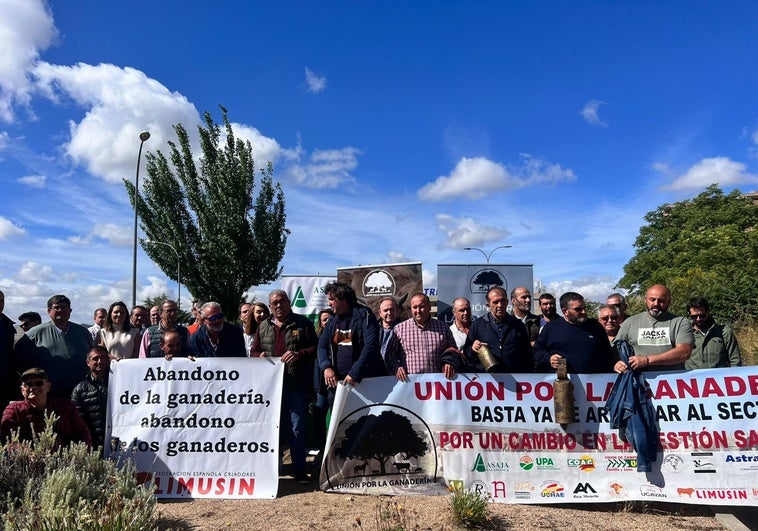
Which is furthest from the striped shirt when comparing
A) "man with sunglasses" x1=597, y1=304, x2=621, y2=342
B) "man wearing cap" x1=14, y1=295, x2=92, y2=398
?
"man wearing cap" x1=14, y1=295, x2=92, y2=398

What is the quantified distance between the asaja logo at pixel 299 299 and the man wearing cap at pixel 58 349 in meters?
6.12

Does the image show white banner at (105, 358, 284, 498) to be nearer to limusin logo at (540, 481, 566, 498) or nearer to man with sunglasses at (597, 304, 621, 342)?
limusin logo at (540, 481, 566, 498)

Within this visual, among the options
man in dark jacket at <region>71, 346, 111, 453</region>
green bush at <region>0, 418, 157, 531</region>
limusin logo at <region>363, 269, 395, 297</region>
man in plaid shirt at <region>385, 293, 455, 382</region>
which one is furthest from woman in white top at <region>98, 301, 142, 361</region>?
limusin logo at <region>363, 269, 395, 297</region>

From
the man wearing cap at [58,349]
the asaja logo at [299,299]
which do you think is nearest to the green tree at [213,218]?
the asaja logo at [299,299]

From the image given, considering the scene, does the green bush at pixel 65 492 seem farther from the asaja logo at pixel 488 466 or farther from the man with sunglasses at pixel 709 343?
the man with sunglasses at pixel 709 343

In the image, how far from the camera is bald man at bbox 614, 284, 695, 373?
4.79m

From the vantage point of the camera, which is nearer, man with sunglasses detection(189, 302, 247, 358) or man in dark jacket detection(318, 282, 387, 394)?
man in dark jacket detection(318, 282, 387, 394)

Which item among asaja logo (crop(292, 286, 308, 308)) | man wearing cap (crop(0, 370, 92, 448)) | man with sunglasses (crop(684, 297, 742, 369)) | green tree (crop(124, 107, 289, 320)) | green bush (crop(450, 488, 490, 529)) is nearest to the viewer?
green bush (crop(450, 488, 490, 529))

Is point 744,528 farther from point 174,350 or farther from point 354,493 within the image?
point 174,350

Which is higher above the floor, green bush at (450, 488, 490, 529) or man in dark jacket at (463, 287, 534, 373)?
man in dark jacket at (463, 287, 534, 373)

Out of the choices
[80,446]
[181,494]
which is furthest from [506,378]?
[80,446]

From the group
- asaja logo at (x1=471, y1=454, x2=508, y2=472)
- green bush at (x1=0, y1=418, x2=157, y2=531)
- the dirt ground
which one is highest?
green bush at (x1=0, y1=418, x2=157, y2=531)

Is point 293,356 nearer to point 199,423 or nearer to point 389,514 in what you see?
point 199,423

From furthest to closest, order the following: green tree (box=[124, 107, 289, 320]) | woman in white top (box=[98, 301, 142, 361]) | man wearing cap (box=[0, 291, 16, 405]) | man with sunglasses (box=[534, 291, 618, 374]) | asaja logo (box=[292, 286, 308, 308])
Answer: green tree (box=[124, 107, 289, 320]) → asaja logo (box=[292, 286, 308, 308]) → woman in white top (box=[98, 301, 142, 361]) → man wearing cap (box=[0, 291, 16, 405]) → man with sunglasses (box=[534, 291, 618, 374])
